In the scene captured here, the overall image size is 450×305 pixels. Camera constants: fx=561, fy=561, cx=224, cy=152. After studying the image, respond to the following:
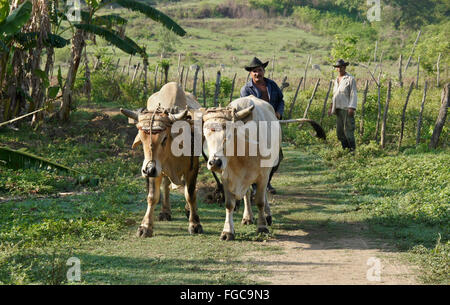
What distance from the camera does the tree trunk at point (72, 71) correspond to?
14.0m

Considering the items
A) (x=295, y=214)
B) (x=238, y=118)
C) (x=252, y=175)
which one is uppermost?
(x=238, y=118)

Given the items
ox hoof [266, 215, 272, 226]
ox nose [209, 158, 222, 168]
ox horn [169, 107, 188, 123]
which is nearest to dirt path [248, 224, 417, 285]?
ox hoof [266, 215, 272, 226]

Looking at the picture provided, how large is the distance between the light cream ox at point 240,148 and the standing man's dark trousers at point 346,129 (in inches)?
197

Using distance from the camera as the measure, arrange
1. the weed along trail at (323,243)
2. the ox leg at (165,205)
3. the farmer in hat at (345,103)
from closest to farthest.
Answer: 1. the weed along trail at (323,243)
2. the ox leg at (165,205)
3. the farmer in hat at (345,103)

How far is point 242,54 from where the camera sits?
3766 centimetres

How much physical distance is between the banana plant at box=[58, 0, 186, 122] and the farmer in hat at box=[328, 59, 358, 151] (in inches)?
158

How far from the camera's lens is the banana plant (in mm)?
13266

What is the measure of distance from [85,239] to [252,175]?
85.0 inches

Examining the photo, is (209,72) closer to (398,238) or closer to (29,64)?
(29,64)

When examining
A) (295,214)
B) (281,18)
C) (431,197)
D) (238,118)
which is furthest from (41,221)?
(281,18)

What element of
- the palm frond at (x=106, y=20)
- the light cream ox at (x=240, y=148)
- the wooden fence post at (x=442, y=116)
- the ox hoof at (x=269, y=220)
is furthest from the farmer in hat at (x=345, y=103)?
the palm frond at (x=106, y=20)

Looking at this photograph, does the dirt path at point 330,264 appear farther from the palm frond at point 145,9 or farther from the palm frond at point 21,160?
the palm frond at point 145,9

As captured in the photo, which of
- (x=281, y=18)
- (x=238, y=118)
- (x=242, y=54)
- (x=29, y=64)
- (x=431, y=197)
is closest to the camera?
(x=238, y=118)

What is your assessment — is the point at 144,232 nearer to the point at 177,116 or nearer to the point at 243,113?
the point at 177,116
